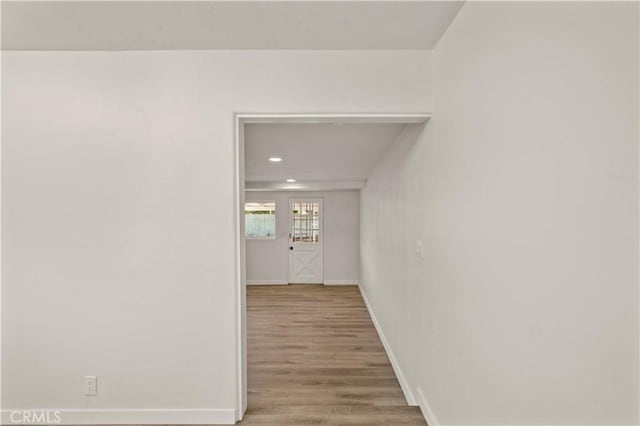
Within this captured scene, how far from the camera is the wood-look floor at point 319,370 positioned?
231 cm

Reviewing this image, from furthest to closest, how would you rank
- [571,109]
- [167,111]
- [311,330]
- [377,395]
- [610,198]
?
[311,330] → [377,395] → [167,111] → [571,109] → [610,198]

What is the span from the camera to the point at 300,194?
757 centimetres

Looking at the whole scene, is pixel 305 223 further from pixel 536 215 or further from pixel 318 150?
pixel 536 215

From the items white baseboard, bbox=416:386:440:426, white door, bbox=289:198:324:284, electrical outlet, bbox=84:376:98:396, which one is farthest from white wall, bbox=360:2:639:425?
white door, bbox=289:198:324:284

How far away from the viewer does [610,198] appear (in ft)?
2.53

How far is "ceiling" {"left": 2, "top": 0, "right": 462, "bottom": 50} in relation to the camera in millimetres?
1549

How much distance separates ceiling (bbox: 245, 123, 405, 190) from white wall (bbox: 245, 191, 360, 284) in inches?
55.8

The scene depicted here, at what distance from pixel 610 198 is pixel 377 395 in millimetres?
2446

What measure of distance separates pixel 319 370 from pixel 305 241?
4.62 metres

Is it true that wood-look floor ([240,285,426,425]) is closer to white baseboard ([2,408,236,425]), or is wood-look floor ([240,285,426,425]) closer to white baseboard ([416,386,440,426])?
white baseboard ([416,386,440,426])

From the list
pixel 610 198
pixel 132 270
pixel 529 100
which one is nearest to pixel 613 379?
pixel 610 198

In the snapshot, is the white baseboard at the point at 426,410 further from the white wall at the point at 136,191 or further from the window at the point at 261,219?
the window at the point at 261,219

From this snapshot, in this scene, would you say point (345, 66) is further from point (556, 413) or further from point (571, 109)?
point (556, 413)

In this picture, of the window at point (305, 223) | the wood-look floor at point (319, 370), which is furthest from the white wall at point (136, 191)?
the window at point (305, 223)
